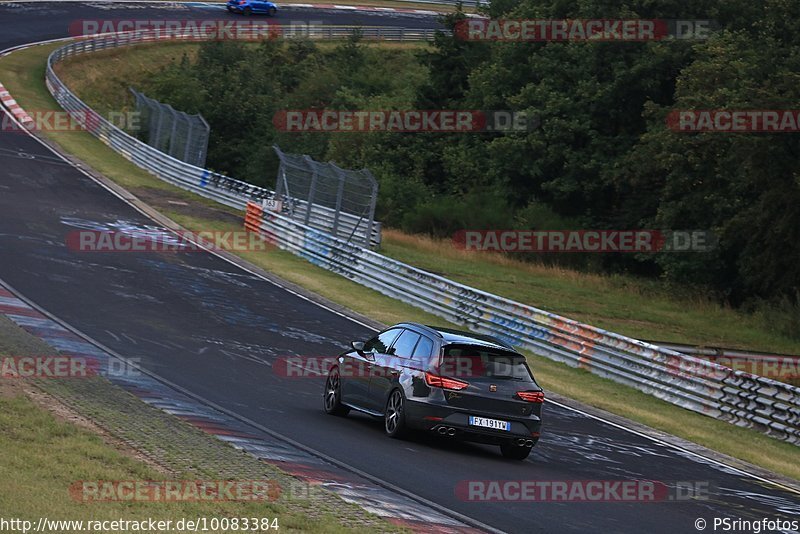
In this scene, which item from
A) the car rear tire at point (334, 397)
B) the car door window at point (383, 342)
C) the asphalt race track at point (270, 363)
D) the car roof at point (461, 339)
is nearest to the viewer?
the asphalt race track at point (270, 363)

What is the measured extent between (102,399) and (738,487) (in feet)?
24.6

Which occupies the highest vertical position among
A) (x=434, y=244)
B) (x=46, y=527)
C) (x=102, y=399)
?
(x=46, y=527)

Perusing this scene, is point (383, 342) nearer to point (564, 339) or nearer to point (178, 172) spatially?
point (564, 339)

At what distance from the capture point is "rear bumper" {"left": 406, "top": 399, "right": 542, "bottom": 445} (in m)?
13.1

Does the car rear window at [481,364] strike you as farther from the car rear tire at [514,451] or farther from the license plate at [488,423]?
the car rear tire at [514,451]

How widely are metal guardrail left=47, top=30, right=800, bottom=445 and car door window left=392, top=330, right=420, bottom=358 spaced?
24.7 feet

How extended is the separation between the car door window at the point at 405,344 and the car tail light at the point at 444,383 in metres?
0.76

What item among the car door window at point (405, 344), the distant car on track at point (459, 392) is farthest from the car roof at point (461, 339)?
the car door window at point (405, 344)

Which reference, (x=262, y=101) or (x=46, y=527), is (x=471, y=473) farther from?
(x=262, y=101)

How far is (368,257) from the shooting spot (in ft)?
99.3

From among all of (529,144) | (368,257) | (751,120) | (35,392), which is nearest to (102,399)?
(35,392)

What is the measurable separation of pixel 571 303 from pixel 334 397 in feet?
55.5

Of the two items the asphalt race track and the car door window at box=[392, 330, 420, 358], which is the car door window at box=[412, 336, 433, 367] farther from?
the asphalt race track

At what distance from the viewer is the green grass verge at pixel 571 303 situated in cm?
1842
